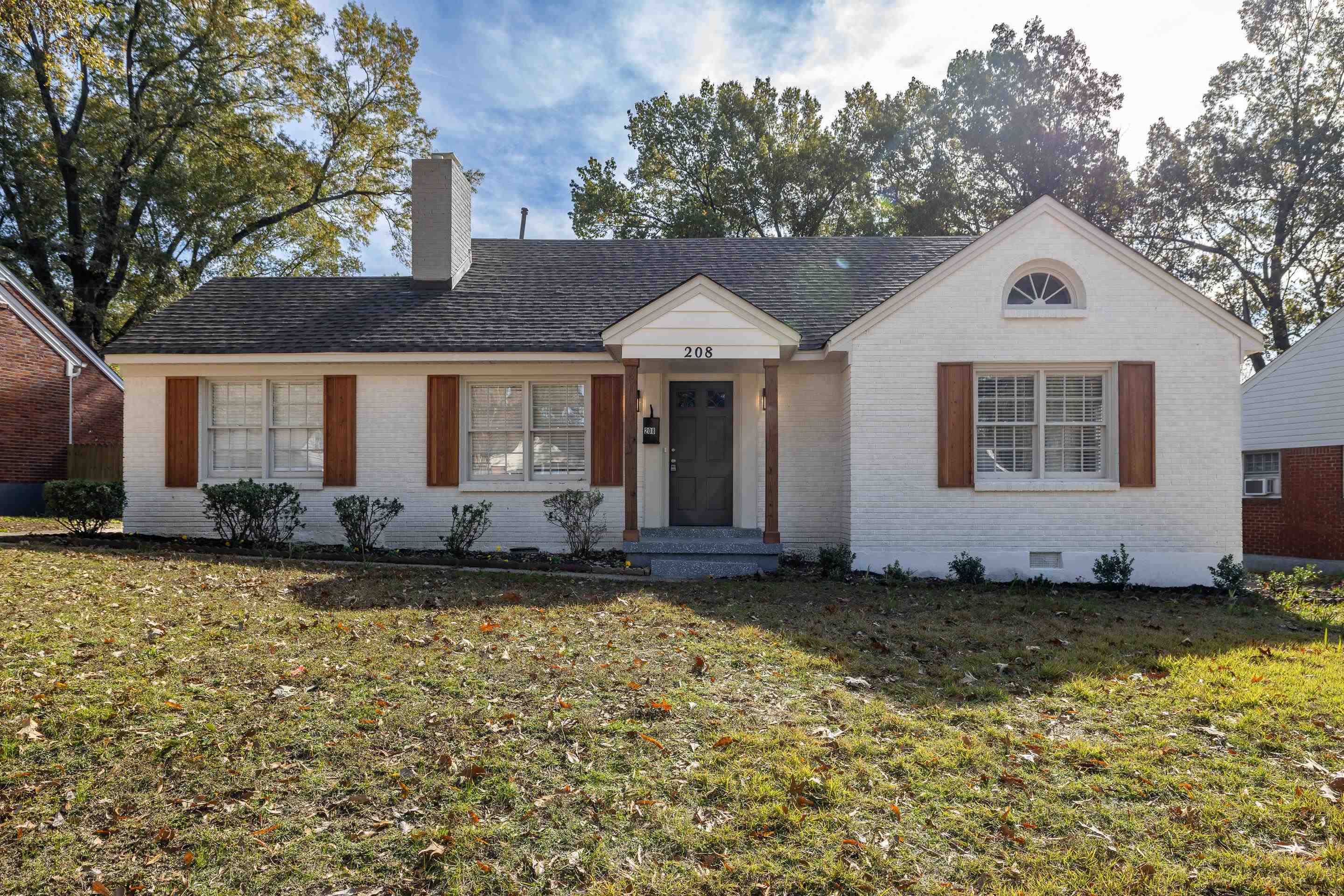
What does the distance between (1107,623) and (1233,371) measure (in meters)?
5.25

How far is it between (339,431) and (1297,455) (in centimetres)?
1967

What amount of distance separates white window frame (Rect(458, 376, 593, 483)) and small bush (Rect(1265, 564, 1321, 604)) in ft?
34.0

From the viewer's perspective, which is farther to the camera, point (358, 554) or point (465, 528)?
point (465, 528)

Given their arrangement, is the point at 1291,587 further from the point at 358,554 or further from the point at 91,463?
the point at 91,463

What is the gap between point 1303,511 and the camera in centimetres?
1470

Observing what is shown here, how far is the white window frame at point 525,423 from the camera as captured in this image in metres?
11.5

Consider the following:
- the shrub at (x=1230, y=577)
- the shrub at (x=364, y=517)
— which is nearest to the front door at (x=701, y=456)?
the shrub at (x=364, y=517)

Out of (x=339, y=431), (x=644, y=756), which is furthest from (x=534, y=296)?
(x=644, y=756)

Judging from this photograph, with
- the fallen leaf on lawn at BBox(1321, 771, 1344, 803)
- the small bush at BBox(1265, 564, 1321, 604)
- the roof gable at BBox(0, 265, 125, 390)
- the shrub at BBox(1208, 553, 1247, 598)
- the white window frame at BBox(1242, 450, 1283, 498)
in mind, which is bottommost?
the small bush at BBox(1265, 564, 1321, 604)

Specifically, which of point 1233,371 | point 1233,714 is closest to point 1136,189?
point 1233,371

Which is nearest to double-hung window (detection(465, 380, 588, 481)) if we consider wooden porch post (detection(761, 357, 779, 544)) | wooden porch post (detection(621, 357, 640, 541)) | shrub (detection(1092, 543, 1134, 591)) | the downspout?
wooden porch post (detection(621, 357, 640, 541))

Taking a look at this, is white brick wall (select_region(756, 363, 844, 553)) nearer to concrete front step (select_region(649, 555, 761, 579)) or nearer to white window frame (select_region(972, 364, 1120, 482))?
concrete front step (select_region(649, 555, 761, 579))

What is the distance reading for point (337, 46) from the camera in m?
24.8

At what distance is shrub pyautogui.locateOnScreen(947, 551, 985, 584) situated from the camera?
9.86 metres
